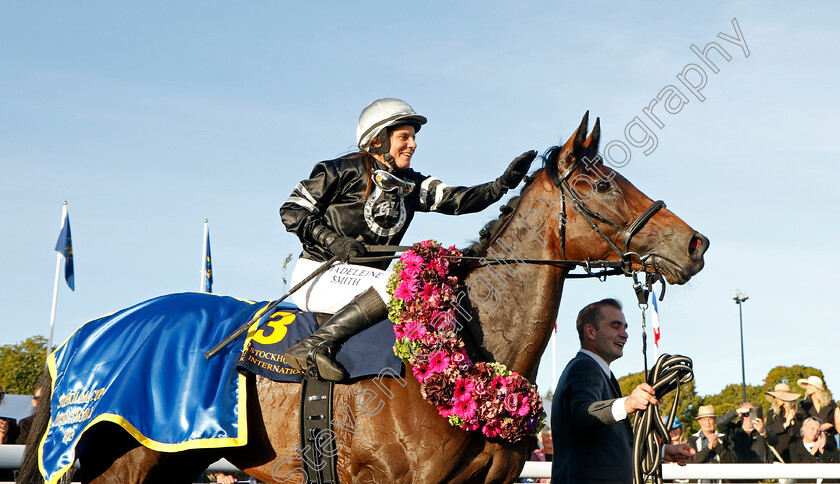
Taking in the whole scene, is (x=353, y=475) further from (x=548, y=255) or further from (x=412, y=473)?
(x=548, y=255)

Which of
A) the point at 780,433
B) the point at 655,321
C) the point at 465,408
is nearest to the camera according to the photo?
the point at 465,408

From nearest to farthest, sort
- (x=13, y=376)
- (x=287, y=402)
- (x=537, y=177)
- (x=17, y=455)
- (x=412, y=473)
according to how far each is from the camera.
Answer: (x=412, y=473), (x=287, y=402), (x=537, y=177), (x=17, y=455), (x=13, y=376)

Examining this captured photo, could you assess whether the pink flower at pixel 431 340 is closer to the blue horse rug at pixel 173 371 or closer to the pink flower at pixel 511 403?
the blue horse rug at pixel 173 371

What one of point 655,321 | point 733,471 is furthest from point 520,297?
point 655,321

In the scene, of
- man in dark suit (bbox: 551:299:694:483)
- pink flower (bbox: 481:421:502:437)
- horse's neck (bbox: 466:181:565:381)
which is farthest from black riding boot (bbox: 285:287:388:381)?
man in dark suit (bbox: 551:299:694:483)

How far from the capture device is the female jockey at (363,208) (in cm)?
438

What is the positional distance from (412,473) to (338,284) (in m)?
1.15

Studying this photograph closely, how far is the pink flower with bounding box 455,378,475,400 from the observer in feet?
13.3

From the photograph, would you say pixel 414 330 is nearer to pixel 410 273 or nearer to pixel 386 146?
pixel 410 273

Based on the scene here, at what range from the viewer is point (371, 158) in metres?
4.96

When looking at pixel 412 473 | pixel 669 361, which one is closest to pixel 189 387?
pixel 412 473

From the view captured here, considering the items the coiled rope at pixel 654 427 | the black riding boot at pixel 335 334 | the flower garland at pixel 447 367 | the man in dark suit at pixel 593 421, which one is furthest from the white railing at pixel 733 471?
the black riding boot at pixel 335 334

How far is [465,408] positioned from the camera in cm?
405

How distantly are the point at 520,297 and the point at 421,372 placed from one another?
0.69 meters
